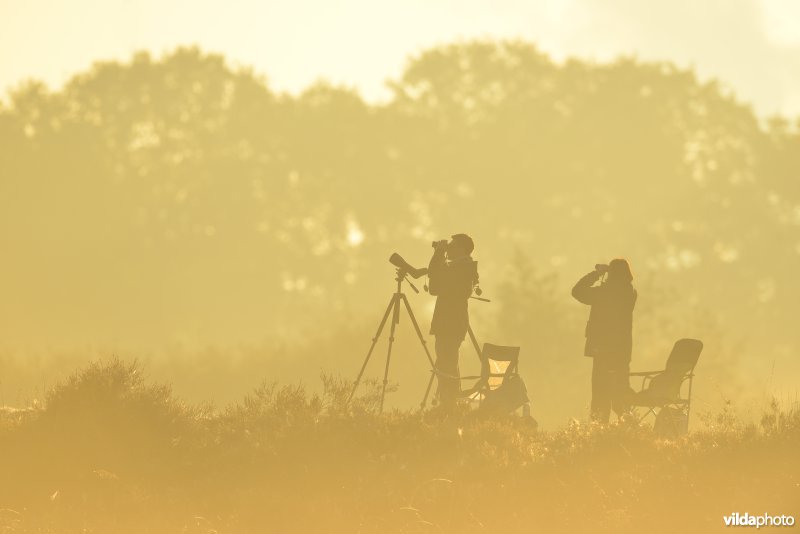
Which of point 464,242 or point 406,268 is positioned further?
point 464,242

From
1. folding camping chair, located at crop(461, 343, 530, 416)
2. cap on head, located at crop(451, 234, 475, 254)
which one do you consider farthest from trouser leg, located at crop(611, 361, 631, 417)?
cap on head, located at crop(451, 234, 475, 254)

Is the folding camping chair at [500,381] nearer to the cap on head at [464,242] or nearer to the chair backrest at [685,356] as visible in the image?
the cap on head at [464,242]

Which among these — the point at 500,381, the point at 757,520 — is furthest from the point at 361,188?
the point at 757,520

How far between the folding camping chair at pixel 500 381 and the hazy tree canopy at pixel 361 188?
1985 inches

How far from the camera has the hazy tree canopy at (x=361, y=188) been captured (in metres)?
74.7

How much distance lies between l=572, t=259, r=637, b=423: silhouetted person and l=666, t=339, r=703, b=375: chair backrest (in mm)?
698

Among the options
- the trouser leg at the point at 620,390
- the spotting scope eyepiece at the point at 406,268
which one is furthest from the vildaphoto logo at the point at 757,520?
the spotting scope eyepiece at the point at 406,268

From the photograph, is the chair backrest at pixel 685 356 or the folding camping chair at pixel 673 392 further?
the chair backrest at pixel 685 356

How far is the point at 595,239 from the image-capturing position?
251 feet

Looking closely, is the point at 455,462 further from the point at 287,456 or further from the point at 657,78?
the point at 657,78

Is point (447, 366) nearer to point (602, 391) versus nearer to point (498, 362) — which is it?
point (498, 362)

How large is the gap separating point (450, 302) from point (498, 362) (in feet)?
3.86

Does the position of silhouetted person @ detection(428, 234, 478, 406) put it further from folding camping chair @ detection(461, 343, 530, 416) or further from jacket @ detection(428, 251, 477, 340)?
folding camping chair @ detection(461, 343, 530, 416)

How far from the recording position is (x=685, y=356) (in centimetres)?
2055
